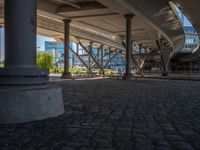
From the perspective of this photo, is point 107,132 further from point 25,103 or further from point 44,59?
point 44,59

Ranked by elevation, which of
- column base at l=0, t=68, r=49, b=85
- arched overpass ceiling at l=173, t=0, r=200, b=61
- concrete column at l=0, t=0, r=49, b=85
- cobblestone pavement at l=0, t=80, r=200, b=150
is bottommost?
cobblestone pavement at l=0, t=80, r=200, b=150

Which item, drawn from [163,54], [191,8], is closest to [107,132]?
[191,8]

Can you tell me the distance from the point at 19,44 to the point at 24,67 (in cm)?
52

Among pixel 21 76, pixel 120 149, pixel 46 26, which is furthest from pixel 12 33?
pixel 46 26

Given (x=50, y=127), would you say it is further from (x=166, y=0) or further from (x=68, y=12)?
(x=68, y=12)

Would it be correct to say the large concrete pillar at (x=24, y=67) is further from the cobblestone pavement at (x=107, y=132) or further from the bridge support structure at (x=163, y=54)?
the bridge support structure at (x=163, y=54)

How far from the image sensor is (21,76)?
603 centimetres

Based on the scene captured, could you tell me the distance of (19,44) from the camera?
6.12 m

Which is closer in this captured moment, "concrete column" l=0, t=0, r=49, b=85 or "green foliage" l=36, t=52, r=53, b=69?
"concrete column" l=0, t=0, r=49, b=85

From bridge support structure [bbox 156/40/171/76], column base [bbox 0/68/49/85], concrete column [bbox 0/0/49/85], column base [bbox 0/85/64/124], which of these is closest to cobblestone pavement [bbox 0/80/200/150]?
column base [bbox 0/85/64/124]

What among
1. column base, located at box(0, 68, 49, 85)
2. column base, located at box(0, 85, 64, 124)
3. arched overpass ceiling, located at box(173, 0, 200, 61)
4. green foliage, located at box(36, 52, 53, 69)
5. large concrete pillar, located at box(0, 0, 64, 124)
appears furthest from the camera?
green foliage, located at box(36, 52, 53, 69)

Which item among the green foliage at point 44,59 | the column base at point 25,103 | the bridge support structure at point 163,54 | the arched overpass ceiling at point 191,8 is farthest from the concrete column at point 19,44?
the green foliage at point 44,59

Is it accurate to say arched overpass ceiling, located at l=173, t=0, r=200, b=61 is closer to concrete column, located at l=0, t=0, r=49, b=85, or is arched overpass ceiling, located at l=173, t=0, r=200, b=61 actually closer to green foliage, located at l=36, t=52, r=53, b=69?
concrete column, located at l=0, t=0, r=49, b=85

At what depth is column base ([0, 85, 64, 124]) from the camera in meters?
5.57
